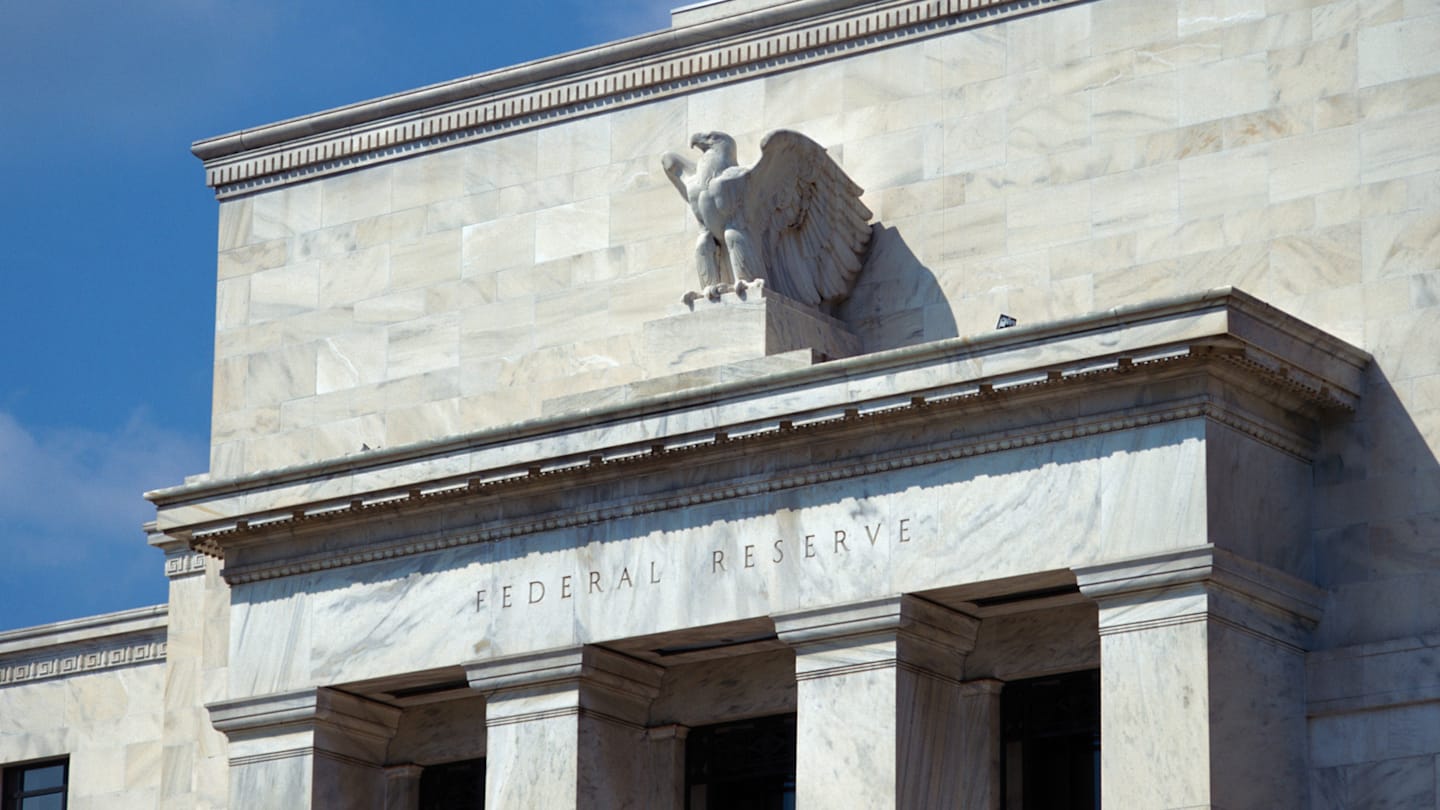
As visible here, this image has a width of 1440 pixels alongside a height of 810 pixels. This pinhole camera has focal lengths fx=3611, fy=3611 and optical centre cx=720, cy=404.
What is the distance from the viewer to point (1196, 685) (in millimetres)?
37844

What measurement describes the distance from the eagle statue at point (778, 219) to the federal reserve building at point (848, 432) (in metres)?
0.07

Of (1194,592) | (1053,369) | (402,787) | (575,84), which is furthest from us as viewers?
(575,84)

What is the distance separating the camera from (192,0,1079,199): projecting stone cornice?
4516cm

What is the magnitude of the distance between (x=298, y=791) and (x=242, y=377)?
7470 mm

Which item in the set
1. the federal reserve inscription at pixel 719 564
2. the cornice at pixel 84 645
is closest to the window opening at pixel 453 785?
the federal reserve inscription at pixel 719 564

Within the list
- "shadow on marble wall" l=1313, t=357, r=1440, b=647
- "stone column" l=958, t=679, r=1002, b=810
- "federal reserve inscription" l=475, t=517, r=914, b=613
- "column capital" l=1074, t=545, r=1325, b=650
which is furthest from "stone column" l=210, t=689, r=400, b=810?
"shadow on marble wall" l=1313, t=357, r=1440, b=647

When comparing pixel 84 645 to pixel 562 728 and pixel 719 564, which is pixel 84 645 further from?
pixel 719 564

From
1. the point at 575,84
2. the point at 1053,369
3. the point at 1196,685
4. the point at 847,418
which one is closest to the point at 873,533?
the point at 847,418

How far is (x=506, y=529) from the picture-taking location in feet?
142

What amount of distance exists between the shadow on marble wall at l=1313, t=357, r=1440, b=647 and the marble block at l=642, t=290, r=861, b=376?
250 inches

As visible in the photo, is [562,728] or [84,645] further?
[84,645]

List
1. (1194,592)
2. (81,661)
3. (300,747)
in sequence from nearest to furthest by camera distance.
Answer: (1194,592)
(300,747)
(81,661)

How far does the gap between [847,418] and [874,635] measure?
245cm

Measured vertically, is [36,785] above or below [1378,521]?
below
